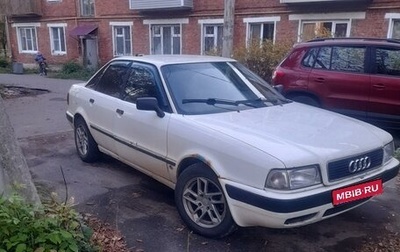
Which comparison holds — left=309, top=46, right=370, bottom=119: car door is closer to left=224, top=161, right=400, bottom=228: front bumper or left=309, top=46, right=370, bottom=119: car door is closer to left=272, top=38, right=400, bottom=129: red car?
left=272, top=38, right=400, bottom=129: red car

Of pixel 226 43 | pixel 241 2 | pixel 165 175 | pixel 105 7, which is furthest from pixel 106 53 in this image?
pixel 165 175

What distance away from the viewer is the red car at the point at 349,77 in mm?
6484

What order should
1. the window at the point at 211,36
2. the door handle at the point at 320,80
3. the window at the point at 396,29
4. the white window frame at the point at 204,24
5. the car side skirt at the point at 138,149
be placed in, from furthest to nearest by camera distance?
the window at the point at 211,36
the white window frame at the point at 204,24
the window at the point at 396,29
the door handle at the point at 320,80
the car side skirt at the point at 138,149

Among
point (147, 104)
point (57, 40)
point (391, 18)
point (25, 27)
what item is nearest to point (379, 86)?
point (147, 104)

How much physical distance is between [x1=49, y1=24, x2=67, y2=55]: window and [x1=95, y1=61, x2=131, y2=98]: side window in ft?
65.0

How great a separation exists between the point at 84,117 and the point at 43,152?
1431 mm

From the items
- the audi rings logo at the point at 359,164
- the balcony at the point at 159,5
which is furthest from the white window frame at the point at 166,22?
the audi rings logo at the point at 359,164

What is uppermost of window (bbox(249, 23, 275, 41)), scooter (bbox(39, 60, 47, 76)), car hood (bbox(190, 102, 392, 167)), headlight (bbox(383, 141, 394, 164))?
window (bbox(249, 23, 275, 41))

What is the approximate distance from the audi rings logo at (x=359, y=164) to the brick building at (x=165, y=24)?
998cm

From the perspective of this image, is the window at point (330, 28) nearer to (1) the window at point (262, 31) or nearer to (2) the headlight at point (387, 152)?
(1) the window at point (262, 31)

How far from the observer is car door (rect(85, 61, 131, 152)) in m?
4.71

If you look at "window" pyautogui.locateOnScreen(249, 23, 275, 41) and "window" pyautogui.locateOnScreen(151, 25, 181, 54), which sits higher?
"window" pyautogui.locateOnScreen(249, 23, 275, 41)

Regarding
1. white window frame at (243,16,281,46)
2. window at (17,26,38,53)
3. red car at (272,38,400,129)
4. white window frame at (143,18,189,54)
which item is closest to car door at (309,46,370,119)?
red car at (272,38,400,129)

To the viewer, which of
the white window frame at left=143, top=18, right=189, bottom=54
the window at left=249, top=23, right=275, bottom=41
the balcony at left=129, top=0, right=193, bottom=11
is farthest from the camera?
the white window frame at left=143, top=18, right=189, bottom=54
